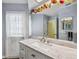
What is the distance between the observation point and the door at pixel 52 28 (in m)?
3.49

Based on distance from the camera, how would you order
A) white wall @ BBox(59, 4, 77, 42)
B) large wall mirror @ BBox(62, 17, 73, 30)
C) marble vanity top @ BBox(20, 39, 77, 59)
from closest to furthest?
marble vanity top @ BBox(20, 39, 77, 59), white wall @ BBox(59, 4, 77, 42), large wall mirror @ BBox(62, 17, 73, 30)

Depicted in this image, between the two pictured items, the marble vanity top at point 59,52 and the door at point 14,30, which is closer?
the marble vanity top at point 59,52

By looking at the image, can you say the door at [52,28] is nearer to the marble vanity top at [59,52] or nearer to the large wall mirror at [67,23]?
the large wall mirror at [67,23]

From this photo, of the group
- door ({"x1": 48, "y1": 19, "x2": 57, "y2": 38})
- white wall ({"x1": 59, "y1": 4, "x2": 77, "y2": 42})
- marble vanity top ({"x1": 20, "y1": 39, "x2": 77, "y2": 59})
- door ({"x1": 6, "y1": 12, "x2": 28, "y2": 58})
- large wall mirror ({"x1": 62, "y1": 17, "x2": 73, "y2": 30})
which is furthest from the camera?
door ({"x1": 6, "y1": 12, "x2": 28, "y2": 58})

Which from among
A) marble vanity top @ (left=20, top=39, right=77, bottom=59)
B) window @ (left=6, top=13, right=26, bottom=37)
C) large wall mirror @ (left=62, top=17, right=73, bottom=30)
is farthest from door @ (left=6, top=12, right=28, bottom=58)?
marble vanity top @ (left=20, top=39, right=77, bottom=59)

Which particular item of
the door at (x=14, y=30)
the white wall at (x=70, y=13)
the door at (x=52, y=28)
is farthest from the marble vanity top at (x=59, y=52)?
the door at (x=14, y=30)

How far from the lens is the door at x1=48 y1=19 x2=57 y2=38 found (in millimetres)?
3486

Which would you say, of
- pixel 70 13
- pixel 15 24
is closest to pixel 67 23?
pixel 70 13

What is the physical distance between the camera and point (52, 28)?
147 inches

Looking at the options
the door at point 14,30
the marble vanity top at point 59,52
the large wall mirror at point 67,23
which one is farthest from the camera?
the door at point 14,30

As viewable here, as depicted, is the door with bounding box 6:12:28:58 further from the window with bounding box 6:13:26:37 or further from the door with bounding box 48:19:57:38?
the door with bounding box 48:19:57:38

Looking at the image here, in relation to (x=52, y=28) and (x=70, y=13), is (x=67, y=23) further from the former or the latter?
(x=52, y=28)

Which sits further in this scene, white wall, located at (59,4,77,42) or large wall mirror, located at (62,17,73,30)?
large wall mirror, located at (62,17,73,30)

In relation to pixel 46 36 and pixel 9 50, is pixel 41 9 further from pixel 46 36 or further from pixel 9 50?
pixel 9 50
